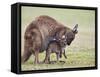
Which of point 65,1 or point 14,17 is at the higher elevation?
point 65,1

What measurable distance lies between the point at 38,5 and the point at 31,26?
0.17 m

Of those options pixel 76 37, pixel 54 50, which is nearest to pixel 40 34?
pixel 54 50

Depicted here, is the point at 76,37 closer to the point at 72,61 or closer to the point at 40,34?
the point at 72,61

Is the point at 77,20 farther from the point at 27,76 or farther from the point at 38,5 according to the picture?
the point at 27,76

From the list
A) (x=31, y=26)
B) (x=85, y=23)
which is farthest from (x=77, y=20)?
(x=31, y=26)

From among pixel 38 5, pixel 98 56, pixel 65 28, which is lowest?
pixel 98 56

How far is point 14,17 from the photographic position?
191cm

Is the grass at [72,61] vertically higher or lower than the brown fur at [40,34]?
lower

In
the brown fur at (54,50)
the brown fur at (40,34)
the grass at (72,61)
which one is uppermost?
the brown fur at (40,34)

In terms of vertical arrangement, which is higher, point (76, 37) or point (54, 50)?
point (76, 37)

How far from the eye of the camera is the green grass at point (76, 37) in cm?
194

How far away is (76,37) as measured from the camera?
2109mm

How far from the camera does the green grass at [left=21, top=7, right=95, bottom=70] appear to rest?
1.94 meters

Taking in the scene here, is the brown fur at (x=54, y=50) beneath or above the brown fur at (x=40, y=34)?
beneath
